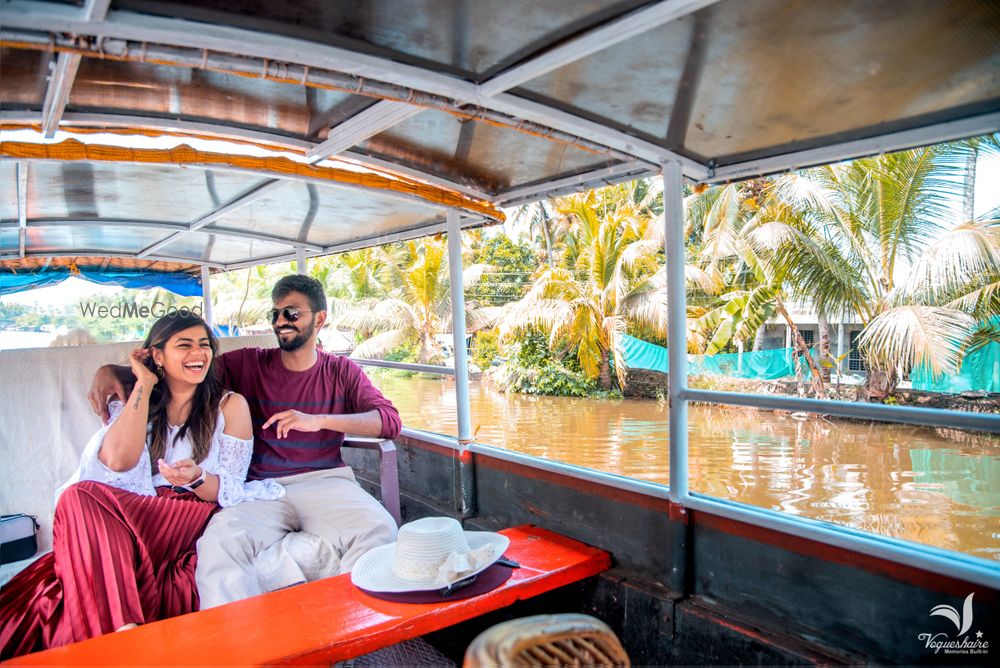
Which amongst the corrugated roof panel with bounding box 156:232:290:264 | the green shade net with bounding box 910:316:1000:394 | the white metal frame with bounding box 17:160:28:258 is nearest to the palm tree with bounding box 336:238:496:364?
the green shade net with bounding box 910:316:1000:394

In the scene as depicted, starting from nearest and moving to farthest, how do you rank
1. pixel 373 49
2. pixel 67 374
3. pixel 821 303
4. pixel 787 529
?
pixel 373 49 < pixel 787 529 < pixel 67 374 < pixel 821 303

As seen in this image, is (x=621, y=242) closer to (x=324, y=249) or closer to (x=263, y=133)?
(x=324, y=249)

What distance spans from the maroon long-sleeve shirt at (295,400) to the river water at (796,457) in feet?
23.5

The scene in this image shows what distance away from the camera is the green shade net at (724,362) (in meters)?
12.9

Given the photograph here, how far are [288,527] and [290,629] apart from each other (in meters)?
0.82

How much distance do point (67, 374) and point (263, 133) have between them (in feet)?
5.42

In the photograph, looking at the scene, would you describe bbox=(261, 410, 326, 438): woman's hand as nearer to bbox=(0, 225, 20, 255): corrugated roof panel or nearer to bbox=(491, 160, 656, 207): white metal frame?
bbox=(491, 160, 656, 207): white metal frame

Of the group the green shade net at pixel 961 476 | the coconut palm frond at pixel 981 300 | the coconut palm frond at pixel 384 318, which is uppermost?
the coconut palm frond at pixel 384 318

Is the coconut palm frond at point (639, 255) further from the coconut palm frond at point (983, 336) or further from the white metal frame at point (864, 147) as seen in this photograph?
the white metal frame at point (864, 147)

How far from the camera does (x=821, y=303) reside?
1098cm

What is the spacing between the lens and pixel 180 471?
7.95 ft

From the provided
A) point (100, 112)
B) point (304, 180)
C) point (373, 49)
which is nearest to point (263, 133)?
point (304, 180)

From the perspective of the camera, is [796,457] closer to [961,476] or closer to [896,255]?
[961,476]

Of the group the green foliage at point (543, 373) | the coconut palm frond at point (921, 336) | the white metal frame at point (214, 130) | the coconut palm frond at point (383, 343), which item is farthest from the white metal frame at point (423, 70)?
the coconut palm frond at point (383, 343)
